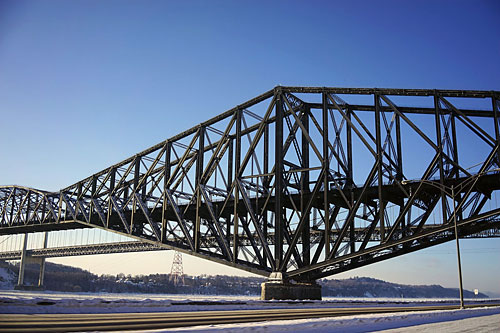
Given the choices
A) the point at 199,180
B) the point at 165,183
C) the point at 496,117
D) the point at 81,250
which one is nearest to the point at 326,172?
the point at 496,117

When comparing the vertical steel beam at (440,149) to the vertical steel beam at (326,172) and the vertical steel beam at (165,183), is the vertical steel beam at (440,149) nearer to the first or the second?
the vertical steel beam at (326,172)

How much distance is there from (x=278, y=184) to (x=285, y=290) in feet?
33.1

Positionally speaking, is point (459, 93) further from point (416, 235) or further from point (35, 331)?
point (35, 331)

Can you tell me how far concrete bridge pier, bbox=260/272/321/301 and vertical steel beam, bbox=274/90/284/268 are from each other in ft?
5.45

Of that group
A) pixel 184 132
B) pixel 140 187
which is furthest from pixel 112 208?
pixel 184 132

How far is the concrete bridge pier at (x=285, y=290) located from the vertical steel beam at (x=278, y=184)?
1662mm

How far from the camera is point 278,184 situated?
47.3 meters

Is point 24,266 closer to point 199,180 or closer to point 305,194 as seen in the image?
point 199,180

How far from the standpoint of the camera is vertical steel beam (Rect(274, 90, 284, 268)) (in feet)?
152

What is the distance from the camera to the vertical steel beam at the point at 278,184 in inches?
1824

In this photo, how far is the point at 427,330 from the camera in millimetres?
17672

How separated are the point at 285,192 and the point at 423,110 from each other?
15218 mm

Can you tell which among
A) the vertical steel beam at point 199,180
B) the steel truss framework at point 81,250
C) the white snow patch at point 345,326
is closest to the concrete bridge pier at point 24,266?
the steel truss framework at point 81,250

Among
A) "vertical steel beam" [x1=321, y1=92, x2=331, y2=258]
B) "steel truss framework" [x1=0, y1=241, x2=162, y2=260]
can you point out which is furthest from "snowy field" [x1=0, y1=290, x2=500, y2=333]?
"steel truss framework" [x1=0, y1=241, x2=162, y2=260]
